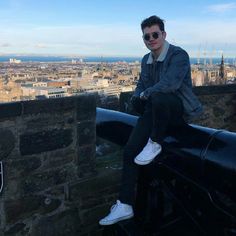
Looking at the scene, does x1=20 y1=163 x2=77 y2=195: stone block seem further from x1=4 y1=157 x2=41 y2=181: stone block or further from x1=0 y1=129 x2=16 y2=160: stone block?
x1=0 y1=129 x2=16 y2=160: stone block

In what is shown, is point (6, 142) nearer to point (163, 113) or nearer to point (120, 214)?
point (120, 214)

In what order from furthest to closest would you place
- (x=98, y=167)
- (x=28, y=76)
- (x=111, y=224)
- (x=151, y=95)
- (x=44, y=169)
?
(x=28, y=76) → (x=98, y=167) → (x=44, y=169) → (x=111, y=224) → (x=151, y=95)

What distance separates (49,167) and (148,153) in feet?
3.36

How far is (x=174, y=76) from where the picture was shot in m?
2.48

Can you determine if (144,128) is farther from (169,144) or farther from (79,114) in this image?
(79,114)

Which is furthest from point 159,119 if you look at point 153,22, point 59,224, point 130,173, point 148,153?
point 59,224

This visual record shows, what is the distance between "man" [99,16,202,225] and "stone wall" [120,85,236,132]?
2844mm

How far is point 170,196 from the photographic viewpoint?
8.15 feet

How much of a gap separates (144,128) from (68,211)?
1172 millimetres

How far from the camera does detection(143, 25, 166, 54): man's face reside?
8.43 feet

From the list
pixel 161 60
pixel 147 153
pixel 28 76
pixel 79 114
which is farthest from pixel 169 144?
pixel 28 76

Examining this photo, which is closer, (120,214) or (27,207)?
(120,214)

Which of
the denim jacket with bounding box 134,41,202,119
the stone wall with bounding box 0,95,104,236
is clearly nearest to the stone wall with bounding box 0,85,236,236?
the stone wall with bounding box 0,95,104,236

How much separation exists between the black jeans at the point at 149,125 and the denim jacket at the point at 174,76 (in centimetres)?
4
